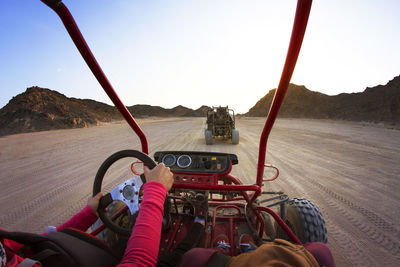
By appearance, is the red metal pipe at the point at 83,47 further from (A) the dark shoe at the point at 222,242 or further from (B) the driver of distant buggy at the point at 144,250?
(A) the dark shoe at the point at 222,242

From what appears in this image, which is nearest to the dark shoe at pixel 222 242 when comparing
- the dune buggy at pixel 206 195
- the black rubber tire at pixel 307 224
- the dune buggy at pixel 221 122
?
the dune buggy at pixel 206 195

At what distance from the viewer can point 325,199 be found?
12.2 feet

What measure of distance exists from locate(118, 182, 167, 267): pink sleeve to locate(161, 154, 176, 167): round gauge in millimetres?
1411

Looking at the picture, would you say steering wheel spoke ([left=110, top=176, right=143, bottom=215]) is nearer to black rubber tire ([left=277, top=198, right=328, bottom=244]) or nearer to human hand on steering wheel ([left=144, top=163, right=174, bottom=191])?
human hand on steering wheel ([left=144, top=163, right=174, bottom=191])

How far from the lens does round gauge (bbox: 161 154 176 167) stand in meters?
2.48

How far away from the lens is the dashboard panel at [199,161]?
2.29 m

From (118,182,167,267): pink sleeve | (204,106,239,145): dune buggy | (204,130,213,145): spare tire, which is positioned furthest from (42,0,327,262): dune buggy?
(204,106,239,145): dune buggy

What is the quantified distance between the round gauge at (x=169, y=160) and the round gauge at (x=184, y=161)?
73mm

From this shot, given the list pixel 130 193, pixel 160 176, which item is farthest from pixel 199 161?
pixel 160 176

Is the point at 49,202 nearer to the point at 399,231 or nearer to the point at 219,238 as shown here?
the point at 219,238

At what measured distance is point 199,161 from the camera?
241cm

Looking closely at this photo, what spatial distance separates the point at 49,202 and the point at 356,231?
17.6ft

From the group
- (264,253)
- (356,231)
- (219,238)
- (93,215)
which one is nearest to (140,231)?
(264,253)

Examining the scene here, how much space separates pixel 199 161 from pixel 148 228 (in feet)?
4.95
